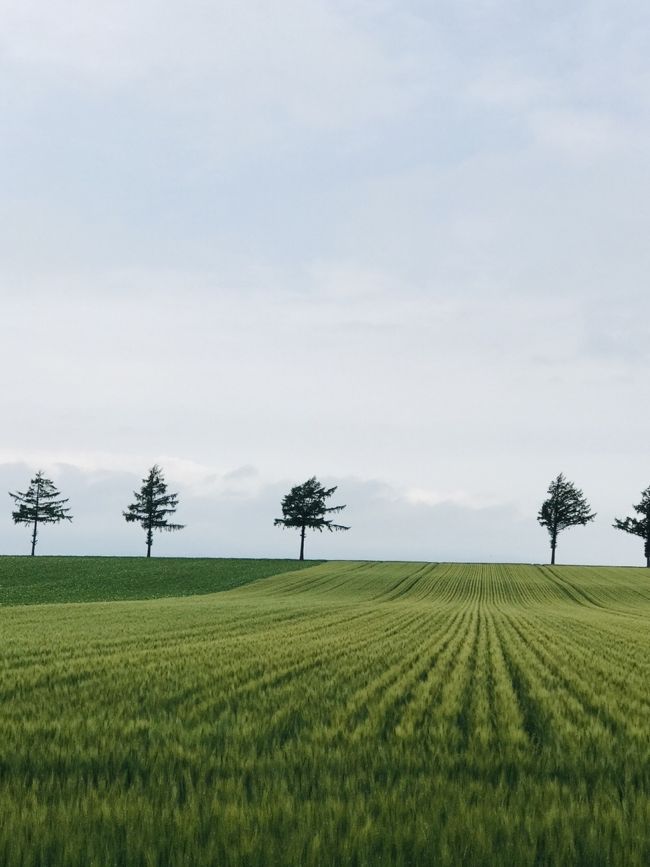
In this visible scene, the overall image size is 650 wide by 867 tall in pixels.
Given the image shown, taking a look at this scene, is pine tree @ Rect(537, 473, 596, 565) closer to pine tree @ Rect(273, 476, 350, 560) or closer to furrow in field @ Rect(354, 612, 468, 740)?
pine tree @ Rect(273, 476, 350, 560)

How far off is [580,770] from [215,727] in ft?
12.6

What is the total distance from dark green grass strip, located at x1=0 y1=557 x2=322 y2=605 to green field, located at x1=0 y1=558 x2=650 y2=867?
40.5 metres

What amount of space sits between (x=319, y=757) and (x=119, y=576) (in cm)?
6717

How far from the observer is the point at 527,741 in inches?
274

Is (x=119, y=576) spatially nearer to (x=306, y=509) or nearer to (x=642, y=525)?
(x=306, y=509)

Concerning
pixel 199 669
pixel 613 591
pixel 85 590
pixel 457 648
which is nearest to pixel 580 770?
pixel 199 669

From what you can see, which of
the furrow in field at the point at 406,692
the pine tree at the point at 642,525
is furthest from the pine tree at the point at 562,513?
the furrow in field at the point at 406,692

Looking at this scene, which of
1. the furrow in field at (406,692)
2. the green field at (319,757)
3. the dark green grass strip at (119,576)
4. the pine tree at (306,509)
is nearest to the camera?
the green field at (319,757)

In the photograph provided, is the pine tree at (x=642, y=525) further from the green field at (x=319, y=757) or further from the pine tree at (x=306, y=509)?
the green field at (x=319, y=757)

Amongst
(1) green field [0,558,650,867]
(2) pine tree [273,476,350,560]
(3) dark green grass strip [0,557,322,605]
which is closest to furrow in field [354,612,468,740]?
(1) green field [0,558,650,867]

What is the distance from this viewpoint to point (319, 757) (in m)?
6.09

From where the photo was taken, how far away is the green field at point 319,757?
4031 millimetres

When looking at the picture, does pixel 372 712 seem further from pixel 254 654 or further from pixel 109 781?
pixel 254 654

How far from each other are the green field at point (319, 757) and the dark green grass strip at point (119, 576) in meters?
40.5
